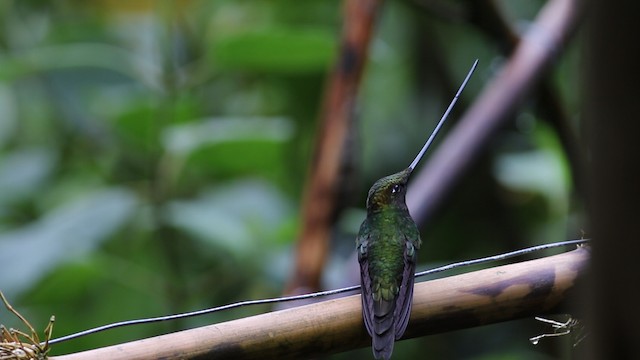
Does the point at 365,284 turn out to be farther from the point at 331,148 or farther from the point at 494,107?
the point at 494,107

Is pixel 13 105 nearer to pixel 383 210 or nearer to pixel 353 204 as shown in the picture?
pixel 353 204

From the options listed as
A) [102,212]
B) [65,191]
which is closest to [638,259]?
[102,212]

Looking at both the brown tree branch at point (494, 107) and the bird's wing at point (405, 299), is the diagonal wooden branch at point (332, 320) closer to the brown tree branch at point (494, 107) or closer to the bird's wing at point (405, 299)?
the bird's wing at point (405, 299)

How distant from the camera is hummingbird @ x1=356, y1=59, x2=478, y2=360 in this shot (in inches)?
22.6

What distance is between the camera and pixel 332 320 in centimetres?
59

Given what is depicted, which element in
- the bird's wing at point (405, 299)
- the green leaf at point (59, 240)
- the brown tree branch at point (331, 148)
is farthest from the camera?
the green leaf at point (59, 240)

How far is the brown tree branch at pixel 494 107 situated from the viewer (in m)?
1.43

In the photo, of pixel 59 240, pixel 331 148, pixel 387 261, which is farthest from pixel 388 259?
pixel 59 240

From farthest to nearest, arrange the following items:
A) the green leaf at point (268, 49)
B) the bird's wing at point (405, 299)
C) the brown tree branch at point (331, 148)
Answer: the green leaf at point (268, 49)
the brown tree branch at point (331, 148)
the bird's wing at point (405, 299)

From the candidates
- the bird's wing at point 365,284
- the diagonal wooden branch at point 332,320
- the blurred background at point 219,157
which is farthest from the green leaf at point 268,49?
the diagonal wooden branch at point 332,320

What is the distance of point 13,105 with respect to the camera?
2.32 m

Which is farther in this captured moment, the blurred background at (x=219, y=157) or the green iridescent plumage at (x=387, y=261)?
the blurred background at (x=219, y=157)

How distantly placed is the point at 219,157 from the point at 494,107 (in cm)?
49

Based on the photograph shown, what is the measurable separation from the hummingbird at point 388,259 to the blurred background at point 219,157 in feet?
2.06
